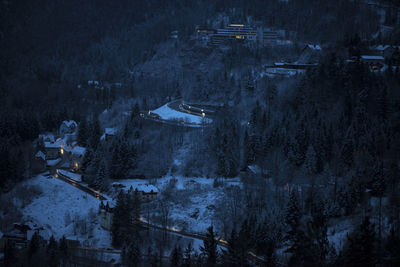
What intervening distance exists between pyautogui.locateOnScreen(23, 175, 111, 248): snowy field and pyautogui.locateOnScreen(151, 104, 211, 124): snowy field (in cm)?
1946

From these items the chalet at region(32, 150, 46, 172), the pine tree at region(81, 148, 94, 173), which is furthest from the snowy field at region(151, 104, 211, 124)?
the chalet at region(32, 150, 46, 172)

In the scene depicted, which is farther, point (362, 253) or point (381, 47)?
point (381, 47)

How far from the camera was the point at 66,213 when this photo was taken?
4228 cm

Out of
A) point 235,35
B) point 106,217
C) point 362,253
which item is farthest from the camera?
point 235,35

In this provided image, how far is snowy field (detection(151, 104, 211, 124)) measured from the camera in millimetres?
58719

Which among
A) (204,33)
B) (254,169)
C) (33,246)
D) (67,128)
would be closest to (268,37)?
(204,33)

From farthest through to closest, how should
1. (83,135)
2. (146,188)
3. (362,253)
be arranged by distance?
(83,135) → (146,188) → (362,253)

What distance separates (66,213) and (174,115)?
24999 millimetres

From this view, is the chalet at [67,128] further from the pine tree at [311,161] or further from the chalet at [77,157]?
the pine tree at [311,161]

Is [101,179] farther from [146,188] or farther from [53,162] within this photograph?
[53,162]

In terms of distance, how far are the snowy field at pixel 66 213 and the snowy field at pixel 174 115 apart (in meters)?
19.5

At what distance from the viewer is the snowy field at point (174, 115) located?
5872cm

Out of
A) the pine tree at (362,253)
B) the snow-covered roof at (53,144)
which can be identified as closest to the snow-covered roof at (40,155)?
the snow-covered roof at (53,144)

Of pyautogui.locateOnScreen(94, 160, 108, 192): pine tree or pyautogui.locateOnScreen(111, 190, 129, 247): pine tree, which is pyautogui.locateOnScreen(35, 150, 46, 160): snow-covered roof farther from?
pyautogui.locateOnScreen(111, 190, 129, 247): pine tree
